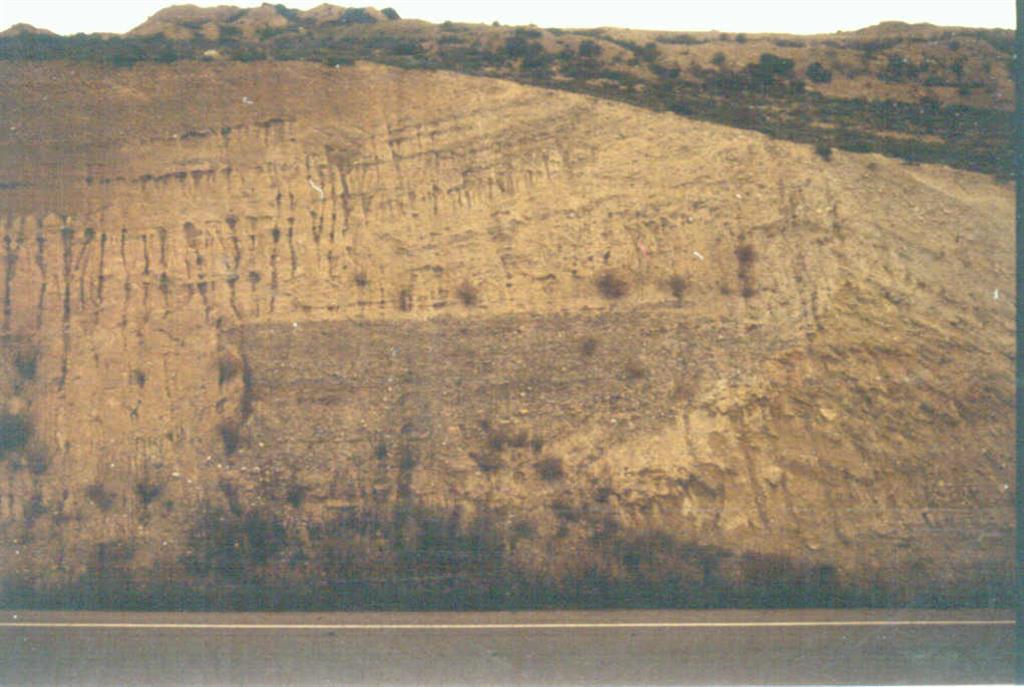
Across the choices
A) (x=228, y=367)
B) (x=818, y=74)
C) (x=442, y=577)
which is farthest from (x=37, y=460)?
(x=818, y=74)

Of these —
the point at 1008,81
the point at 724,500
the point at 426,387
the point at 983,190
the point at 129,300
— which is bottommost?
Result: the point at 724,500

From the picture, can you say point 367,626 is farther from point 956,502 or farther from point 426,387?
point 956,502

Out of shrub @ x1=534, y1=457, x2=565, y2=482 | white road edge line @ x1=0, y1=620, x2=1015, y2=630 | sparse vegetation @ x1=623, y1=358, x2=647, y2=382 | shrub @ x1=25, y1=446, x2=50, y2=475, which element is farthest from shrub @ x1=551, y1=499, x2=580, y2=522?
shrub @ x1=25, y1=446, x2=50, y2=475

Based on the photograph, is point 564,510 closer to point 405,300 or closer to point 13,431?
point 405,300

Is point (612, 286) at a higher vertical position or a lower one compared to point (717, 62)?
lower

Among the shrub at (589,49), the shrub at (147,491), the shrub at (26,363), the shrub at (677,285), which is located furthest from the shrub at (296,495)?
the shrub at (589,49)

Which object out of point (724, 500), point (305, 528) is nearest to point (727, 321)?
point (724, 500)
